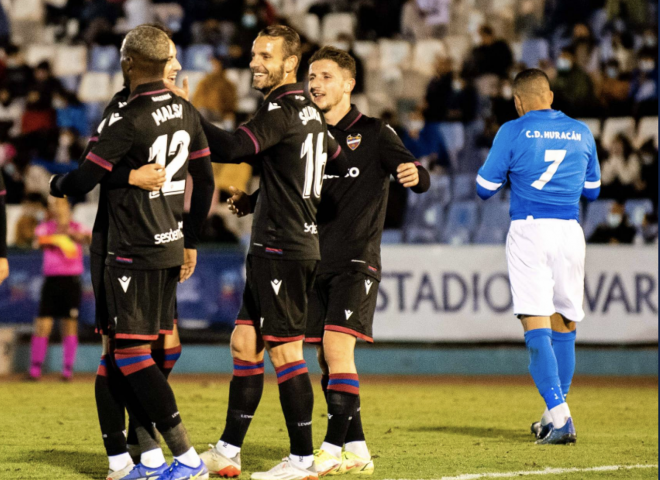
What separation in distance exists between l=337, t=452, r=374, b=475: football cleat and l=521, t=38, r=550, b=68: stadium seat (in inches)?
454

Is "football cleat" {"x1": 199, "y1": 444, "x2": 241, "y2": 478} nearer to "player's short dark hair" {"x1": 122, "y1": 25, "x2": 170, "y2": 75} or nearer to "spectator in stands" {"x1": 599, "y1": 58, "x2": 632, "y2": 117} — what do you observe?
"player's short dark hair" {"x1": 122, "y1": 25, "x2": 170, "y2": 75}

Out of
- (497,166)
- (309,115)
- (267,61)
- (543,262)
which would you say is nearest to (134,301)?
(309,115)

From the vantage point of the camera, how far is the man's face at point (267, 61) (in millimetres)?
5125

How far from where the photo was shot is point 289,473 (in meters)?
4.94

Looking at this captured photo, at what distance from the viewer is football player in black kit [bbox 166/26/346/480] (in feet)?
16.3

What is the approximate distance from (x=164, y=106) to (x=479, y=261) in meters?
7.51

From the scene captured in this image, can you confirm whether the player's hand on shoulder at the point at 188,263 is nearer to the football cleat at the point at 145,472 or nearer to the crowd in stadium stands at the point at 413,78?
the football cleat at the point at 145,472

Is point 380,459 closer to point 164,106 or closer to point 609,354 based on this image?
point 164,106

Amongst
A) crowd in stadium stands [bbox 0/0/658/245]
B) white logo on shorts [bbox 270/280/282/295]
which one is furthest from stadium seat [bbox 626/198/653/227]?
white logo on shorts [bbox 270/280/282/295]

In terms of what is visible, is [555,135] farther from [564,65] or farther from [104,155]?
[564,65]

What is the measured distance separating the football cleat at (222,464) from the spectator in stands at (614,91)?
11080mm

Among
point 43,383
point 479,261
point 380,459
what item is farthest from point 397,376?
point 380,459

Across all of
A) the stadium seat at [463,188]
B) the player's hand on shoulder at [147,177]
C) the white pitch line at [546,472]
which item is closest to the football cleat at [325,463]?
the white pitch line at [546,472]

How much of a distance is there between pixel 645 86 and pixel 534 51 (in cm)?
201
